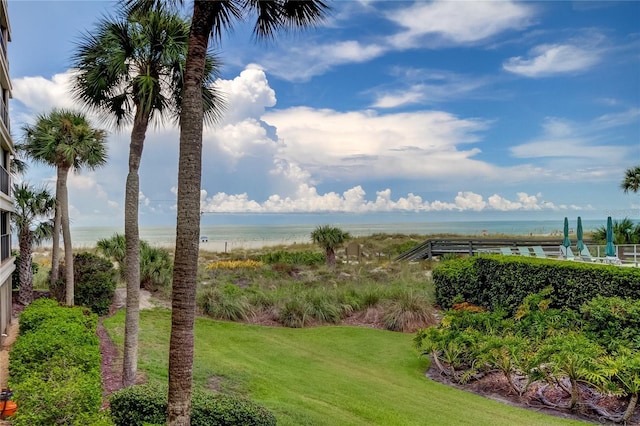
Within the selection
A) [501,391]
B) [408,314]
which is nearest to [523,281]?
[408,314]

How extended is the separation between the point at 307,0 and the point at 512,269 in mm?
12329

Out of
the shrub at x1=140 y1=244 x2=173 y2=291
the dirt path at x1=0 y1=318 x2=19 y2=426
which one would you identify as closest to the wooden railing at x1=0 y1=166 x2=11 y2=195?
the dirt path at x1=0 y1=318 x2=19 y2=426

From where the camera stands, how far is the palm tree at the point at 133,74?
809 centimetres

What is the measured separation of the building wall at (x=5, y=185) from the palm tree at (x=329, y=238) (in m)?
14.5

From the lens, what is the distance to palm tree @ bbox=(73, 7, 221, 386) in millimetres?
8086

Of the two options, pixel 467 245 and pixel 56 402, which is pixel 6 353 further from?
pixel 467 245

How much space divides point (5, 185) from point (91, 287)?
420 cm

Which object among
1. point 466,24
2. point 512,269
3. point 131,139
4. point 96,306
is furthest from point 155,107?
point 466,24

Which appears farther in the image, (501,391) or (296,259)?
(296,259)

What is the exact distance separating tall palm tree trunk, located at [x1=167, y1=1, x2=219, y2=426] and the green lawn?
8.24 feet

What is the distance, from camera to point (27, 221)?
16.8 meters

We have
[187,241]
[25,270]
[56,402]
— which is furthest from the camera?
[25,270]

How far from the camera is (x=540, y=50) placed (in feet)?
71.2

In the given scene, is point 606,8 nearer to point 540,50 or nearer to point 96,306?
point 540,50
